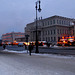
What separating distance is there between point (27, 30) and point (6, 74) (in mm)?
91821

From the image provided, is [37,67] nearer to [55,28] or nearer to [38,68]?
[38,68]

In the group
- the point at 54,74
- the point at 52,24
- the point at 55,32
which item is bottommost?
the point at 54,74

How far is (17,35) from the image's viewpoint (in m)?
149

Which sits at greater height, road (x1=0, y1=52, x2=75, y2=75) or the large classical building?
the large classical building

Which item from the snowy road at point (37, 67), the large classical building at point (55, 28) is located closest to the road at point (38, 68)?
the snowy road at point (37, 67)

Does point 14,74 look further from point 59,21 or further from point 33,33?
point 33,33

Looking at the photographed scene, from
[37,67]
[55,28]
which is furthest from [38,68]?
[55,28]

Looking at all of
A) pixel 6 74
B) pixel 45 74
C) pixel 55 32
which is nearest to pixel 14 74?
pixel 6 74

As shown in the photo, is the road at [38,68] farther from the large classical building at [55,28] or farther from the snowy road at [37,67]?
the large classical building at [55,28]

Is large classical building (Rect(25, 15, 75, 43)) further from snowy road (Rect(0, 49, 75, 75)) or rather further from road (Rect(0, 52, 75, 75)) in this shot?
road (Rect(0, 52, 75, 75))

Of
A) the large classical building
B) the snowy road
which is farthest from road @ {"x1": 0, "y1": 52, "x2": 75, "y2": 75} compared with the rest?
the large classical building

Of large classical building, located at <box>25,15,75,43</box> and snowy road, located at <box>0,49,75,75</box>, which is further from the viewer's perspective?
large classical building, located at <box>25,15,75,43</box>

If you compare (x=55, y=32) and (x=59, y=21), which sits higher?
(x=59, y=21)

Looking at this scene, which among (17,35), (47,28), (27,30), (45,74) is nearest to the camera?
(45,74)
